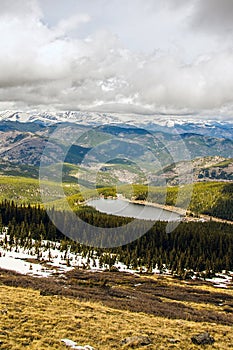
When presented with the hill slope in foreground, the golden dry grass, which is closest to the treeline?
the hill slope in foreground

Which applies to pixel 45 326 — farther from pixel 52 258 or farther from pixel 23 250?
pixel 23 250

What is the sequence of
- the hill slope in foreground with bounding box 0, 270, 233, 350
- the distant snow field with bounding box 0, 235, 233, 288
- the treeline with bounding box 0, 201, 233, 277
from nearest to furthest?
the hill slope in foreground with bounding box 0, 270, 233, 350
the distant snow field with bounding box 0, 235, 233, 288
the treeline with bounding box 0, 201, 233, 277

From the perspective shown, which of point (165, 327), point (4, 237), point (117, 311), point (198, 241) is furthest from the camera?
point (198, 241)

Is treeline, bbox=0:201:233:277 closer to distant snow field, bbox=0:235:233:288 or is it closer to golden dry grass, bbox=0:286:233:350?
distant snow field, bbox=0:235:233:288

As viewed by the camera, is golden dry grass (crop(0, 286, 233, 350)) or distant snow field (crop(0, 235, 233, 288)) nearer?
golden dry grass (crop(0, 286, 233, 350))

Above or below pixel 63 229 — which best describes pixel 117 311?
above

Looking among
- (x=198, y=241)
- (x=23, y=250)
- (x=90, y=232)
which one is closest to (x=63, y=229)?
(x=90, y=232)
